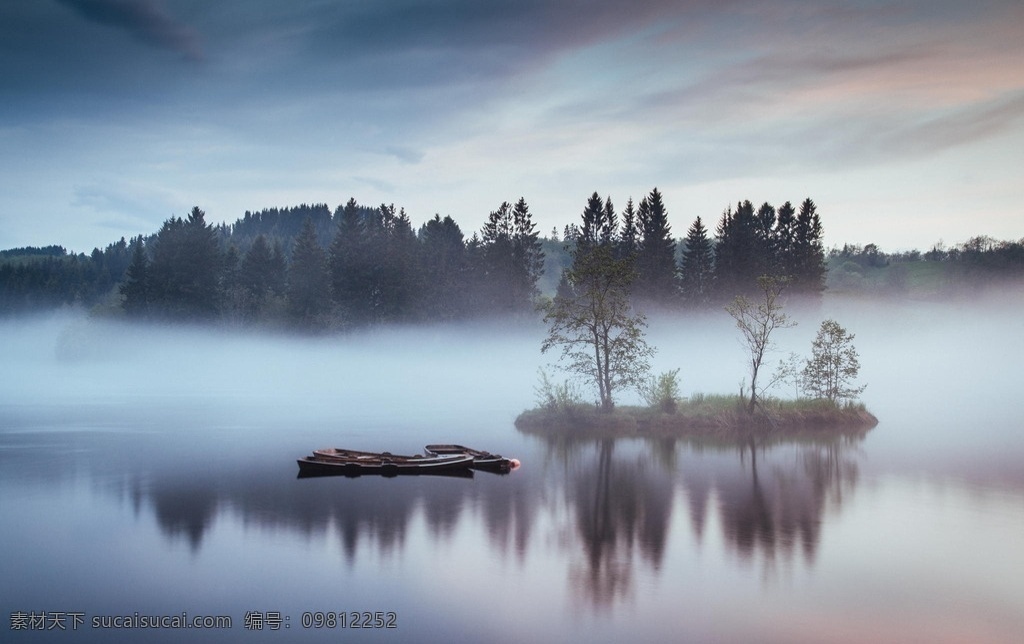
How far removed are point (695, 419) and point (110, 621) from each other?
39009mm

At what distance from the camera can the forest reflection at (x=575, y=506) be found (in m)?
23.9

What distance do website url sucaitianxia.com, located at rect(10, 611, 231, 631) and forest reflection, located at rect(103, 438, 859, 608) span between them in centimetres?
540

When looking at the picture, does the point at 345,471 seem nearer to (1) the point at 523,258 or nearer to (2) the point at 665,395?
(2) the point at 665,395

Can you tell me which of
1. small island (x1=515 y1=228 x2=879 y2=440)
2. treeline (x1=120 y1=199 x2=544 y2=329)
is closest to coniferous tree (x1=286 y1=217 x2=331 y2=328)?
treeline (x1=120 y1=199 x2=544 y2=329)

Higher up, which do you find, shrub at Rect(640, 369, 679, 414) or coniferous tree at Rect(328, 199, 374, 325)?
coniferous tree at Rect(328, 199, 374, 325)

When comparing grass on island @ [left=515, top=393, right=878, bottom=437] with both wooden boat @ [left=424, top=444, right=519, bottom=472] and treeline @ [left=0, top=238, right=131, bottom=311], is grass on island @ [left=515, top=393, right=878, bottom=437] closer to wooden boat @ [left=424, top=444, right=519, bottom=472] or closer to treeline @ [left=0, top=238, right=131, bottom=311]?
wooden boat @ [left=424, top=444, right=519, bottom=472]

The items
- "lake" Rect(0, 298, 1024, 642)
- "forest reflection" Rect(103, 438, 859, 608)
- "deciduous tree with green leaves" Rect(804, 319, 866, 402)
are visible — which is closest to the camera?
"lake" Rect(0, 298, 1024, 642)

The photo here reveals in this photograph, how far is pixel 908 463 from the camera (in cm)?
4312

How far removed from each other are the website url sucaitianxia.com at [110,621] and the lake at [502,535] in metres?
0.08

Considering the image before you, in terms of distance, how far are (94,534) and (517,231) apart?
338 ft

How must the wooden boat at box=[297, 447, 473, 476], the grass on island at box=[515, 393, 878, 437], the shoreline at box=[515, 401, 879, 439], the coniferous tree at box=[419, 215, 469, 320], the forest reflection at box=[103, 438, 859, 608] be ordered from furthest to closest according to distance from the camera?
the coniferous tree at box=[419, 215, 469, 320] < the grass on island at box=[515, 393, 878, 437] < the shoreline at box=[515, 401, 879, 439] < the wooden boat at box=[297, 447, 473, 476] < the forest reflection at box=[103, 438, 859, 608]

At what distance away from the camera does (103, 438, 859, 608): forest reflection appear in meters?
23.9

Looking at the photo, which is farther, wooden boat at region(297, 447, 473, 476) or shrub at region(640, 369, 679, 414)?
shrub at region(640, 369, 679, 414)

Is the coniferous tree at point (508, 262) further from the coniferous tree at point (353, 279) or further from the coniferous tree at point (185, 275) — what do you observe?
the coniferous tree at point (185, 275)
